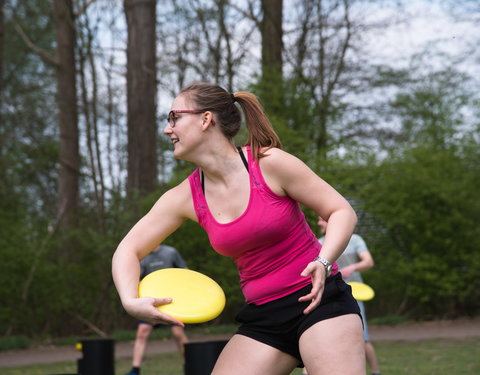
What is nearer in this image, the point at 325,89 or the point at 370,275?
Answer: the point at 370,275

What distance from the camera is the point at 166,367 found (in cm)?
980

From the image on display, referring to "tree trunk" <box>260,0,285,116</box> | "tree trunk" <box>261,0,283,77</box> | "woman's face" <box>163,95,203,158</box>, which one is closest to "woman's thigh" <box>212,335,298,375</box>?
"woman's face" <box>163,95,203,158</box>

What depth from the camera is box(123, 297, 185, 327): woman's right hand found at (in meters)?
2.91

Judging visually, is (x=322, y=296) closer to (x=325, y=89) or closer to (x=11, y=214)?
(x=11, y=214)

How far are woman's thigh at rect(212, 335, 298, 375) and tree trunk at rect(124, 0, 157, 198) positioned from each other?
1174 centimetres

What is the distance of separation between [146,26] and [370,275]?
21.8ft

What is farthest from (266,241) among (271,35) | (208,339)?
(271,35)

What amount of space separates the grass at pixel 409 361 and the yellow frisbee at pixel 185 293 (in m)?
5.50

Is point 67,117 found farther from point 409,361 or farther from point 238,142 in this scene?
point 409,361

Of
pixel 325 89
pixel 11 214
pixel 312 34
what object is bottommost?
pixel 11 214

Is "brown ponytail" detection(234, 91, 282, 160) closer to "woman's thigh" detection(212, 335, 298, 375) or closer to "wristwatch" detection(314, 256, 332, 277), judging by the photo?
"wristwatch" detection(314, 256, 332, 277)

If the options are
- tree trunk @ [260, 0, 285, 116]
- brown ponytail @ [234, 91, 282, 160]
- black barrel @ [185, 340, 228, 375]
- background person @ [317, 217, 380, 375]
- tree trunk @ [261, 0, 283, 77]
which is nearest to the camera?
brown ponytail @ [234, 91, 282, 160]

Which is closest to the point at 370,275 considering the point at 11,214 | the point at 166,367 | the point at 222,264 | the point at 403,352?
the point at 222,264

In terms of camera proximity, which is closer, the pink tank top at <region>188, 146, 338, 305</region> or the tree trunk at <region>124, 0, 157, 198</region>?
the pink tank top at <region>188, 146, 338, 305</region>
